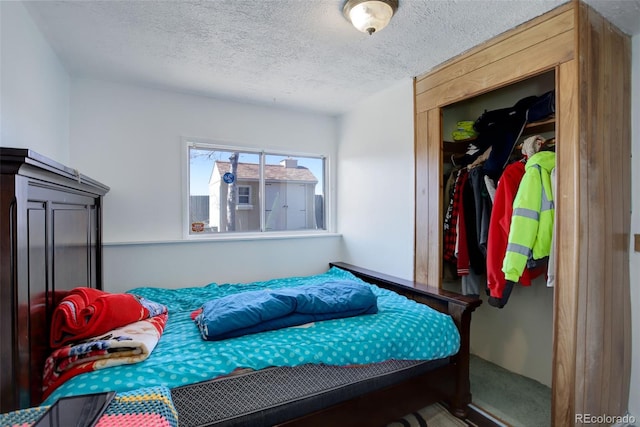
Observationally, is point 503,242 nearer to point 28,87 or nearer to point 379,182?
point 379,182

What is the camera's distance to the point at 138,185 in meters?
2.55

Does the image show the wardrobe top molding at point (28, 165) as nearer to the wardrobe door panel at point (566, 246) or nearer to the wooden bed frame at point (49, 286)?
the wooden bed frame at point (49, 286)

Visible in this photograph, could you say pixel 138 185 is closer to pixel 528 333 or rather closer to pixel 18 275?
pixel 18 275

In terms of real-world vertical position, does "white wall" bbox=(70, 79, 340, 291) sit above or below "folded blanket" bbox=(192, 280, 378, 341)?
above

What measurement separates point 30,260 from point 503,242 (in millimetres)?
2236

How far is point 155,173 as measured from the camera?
261 centimetres

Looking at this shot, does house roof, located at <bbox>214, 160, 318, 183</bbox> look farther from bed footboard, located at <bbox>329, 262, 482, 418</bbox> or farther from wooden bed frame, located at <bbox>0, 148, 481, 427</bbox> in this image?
bed footboard, located at <bbox>329, 262, 482, 418</bbox>

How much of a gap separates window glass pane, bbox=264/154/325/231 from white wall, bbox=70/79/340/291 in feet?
0.91

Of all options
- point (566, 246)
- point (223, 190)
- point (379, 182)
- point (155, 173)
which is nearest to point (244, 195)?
point (223, 190)

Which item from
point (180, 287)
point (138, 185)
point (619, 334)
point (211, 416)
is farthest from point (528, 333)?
point (138, 185)

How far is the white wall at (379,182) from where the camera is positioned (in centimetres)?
250

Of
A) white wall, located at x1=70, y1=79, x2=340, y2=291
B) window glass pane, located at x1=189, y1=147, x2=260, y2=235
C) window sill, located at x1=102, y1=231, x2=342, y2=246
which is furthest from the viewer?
window glass pane, located at x1=189, y1=147, x2=260, y2=235

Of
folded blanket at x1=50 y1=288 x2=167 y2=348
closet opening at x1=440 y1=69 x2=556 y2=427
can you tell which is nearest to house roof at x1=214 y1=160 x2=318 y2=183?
closet opening at x1=440 y1=69 x2=556 y2=427

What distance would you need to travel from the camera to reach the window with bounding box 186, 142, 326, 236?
285 cm
